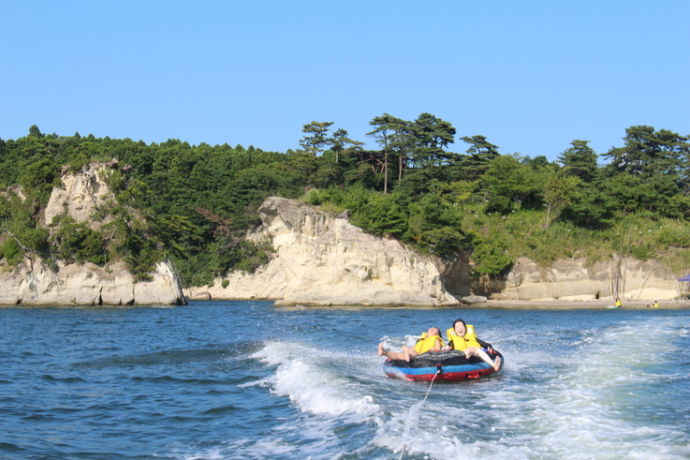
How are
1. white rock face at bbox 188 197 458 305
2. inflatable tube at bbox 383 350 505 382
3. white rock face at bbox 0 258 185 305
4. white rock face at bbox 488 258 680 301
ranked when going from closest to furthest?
inflatable tube at bbox 383 350 505 382 → white rock face at bbox 0 258 185 305 → white rock face at bbox 188 197 458 305 → white rock face at bbox 488 258 680 301

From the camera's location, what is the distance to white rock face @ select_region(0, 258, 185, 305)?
139ft

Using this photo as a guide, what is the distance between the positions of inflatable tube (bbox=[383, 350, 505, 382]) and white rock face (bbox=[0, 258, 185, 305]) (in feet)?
102

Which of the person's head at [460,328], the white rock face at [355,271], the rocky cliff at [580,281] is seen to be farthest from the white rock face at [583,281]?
the person's head at [460,328]

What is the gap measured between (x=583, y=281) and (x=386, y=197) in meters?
16.6

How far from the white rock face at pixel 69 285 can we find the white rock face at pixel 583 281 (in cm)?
2783

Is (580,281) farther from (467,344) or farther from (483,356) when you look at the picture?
(483,356)

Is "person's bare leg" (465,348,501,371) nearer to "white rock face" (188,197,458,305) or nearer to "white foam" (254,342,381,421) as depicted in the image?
"white foam" (254,342,381,421)

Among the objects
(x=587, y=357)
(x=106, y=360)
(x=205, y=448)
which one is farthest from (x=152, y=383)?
(x=587, y=357)

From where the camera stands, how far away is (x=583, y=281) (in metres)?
56.4

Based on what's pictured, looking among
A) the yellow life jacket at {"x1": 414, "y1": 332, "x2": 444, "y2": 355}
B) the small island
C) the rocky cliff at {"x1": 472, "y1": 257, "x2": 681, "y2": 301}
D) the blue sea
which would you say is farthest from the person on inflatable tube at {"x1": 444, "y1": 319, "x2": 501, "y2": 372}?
the rocky cliff at {"x1": 472, "y1": 257, "x2": 681, "y2": 301}

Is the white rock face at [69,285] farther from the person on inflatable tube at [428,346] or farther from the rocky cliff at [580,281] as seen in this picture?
the person on inflatable tube at [428,346]

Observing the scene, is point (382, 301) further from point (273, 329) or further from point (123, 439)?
point (123, 439)

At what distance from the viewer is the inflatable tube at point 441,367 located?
1465 centimetres

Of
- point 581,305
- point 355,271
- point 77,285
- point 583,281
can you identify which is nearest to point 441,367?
point 77,285
